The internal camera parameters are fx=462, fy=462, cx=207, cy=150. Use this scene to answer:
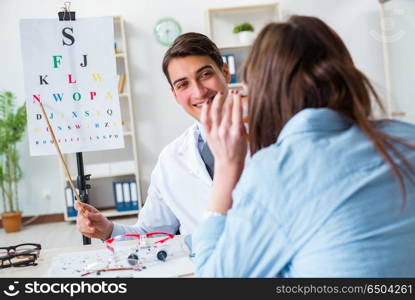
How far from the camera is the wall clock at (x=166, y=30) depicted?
495 cm

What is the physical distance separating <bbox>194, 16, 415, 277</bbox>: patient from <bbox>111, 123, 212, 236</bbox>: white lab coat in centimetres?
73

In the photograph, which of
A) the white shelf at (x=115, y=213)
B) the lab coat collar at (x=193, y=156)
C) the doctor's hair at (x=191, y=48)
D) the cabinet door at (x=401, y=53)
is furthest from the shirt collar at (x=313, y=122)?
the white shelf at (x=115, y=213)

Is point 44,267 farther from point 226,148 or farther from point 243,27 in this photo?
point 243,27

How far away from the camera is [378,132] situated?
32.0 inches

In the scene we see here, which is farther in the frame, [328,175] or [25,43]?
[25,43]

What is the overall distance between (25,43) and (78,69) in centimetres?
22

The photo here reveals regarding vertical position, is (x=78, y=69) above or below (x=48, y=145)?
above

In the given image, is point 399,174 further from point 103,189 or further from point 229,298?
point 103,189

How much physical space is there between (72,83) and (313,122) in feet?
4.09

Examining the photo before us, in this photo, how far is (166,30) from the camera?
4.95 metres

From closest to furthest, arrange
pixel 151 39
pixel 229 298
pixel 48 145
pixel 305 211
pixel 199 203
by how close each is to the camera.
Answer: pixel 305 211 < pixel 229 298 < pixel 199 203 < pixel 48 145 < pixel 151 39

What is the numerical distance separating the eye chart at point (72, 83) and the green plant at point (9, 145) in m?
3.13

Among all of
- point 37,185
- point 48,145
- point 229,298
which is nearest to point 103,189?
point 37,185

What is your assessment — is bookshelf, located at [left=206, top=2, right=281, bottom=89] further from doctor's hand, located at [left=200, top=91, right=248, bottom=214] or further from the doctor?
doctor's hand, located at [left=200, top=91, right=248, bottom=214]
